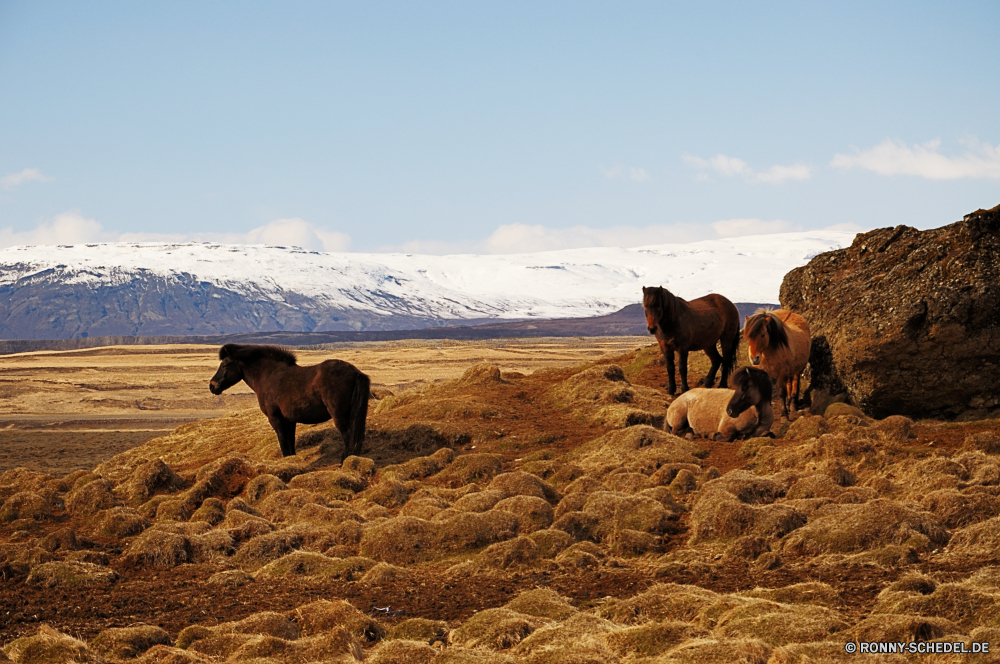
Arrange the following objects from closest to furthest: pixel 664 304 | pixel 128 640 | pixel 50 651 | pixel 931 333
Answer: pixel 50 651 → pixel 128 640 → pixel 931 333 → pixel 664 304

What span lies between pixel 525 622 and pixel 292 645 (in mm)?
2086

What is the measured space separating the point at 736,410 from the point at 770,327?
2.30 m

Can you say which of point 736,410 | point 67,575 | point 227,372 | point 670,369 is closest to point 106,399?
point 227,372

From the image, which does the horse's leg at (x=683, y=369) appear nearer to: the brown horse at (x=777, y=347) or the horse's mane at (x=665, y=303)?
the horse's mane at (x=665, y=303)

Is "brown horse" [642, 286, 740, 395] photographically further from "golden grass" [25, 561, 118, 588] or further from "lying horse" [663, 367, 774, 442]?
"golden grass" [25, 561, 118, 588]

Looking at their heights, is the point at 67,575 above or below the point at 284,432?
below

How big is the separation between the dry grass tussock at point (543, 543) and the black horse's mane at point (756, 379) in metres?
0.91

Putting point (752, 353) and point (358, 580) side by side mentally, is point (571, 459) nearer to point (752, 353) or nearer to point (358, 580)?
point (752, 353)

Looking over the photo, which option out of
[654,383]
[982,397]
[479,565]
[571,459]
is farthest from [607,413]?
[479,565]

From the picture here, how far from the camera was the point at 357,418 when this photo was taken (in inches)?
688

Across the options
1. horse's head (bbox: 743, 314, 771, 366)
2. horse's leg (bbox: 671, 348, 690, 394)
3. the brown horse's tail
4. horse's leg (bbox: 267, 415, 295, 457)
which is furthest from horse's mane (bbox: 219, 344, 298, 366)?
horse's head (bbox: 743, 314, 771, 366)

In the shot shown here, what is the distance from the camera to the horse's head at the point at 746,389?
1606 cm

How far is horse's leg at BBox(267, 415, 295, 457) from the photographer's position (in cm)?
1838

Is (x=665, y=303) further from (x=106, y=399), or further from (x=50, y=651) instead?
(x=106, y=399)
